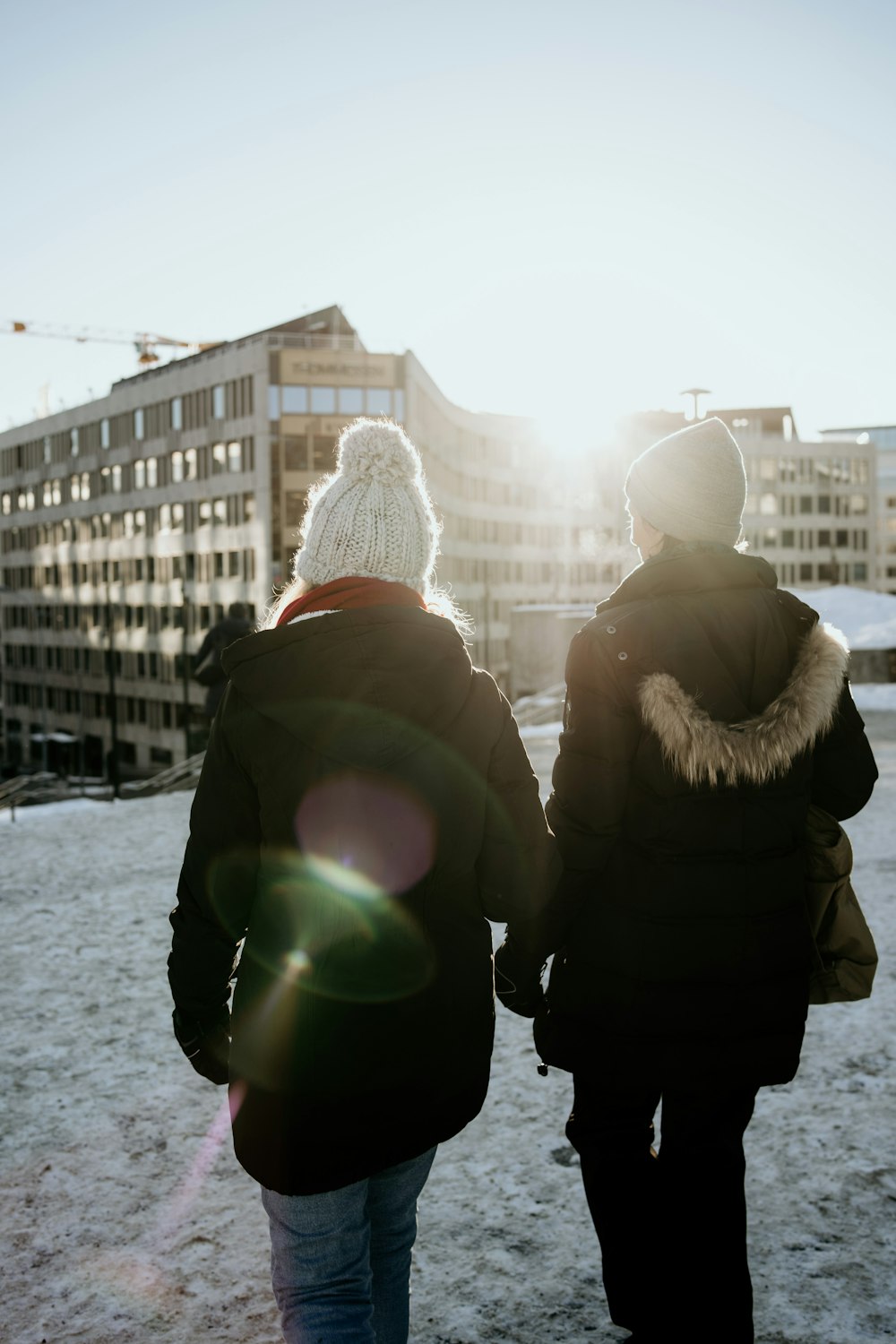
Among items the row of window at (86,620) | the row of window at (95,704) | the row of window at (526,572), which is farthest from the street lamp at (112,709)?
the row of window at (526,572)

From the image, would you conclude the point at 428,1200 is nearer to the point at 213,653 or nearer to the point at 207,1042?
the point at 207,1042

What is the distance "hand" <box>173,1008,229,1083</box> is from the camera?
2.23 meters

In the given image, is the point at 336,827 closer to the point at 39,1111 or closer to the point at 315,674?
the point at 315,674

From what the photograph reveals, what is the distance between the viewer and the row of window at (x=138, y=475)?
187 ft

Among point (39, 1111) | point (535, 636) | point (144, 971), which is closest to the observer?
point (39, 1111)

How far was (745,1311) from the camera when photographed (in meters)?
2.49

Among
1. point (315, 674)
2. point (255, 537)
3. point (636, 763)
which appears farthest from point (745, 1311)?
point (255, 537)

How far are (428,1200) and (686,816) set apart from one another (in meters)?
1.75

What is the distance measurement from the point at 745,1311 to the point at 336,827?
1533 mm

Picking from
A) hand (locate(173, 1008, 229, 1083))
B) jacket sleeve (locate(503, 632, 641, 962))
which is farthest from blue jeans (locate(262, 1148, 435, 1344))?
jacket sleeve (locate(503, 632, 641, 962))

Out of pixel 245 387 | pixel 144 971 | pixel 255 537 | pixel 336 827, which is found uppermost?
pixel 245 387

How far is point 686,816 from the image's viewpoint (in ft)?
8.14

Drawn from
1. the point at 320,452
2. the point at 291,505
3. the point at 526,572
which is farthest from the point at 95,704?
the point at 526,572

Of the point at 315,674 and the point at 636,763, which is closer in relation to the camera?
the point at 315,674
